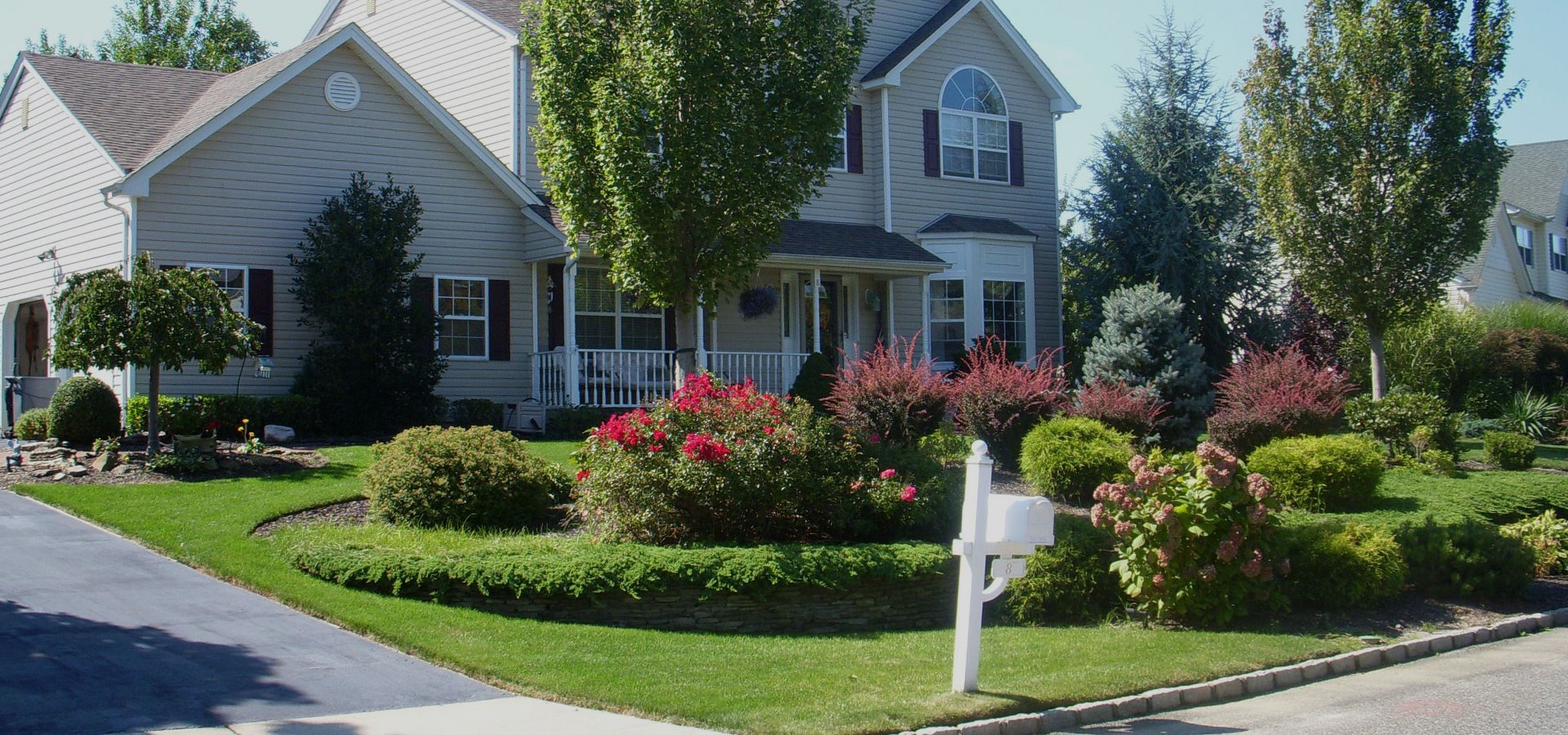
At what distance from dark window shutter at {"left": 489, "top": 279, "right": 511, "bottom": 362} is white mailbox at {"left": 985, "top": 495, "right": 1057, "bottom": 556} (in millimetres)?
14052

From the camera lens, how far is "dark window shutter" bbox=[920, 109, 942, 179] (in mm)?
25281

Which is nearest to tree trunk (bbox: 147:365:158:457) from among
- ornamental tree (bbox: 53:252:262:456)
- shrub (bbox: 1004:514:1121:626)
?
ornamental tree (bbox: 53:252:262:456)

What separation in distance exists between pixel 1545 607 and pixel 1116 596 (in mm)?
4233

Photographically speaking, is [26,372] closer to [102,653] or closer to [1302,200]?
[102,653]

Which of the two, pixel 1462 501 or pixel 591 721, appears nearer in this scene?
pixel 591 721

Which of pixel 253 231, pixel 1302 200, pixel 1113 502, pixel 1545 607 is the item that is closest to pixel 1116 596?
pixel 1113 502

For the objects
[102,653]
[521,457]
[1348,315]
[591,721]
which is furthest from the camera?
[1348,315]

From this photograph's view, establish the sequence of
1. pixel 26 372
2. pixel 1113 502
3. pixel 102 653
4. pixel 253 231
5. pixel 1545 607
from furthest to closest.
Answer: pixel 26 372 < pixel 253 231 < pixel 1545 607 < pixel 1113 502 < pixel 102 653

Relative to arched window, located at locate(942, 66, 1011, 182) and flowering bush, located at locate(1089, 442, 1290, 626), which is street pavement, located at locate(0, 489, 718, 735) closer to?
flowering bush, located at locate(1089, 442, 1290, 626)

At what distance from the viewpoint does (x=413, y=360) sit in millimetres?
19047

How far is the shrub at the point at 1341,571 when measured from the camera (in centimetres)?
1128

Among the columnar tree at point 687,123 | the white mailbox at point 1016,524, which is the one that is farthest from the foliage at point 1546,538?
the columnar tree at point 687,123

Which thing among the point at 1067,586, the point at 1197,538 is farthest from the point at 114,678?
the point at 1197,538

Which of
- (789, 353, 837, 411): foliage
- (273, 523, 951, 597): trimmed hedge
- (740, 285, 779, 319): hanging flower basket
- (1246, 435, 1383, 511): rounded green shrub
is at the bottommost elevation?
(273, 523, 951, 597): trimmed hedge
